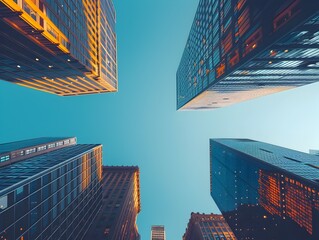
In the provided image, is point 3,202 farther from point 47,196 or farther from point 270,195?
point 270,195

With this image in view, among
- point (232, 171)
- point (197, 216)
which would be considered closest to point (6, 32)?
point (232, 171)

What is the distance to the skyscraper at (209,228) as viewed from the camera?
102 m

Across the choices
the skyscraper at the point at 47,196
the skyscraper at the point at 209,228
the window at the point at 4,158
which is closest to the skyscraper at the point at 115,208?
the skyscraper at the point at 47,196

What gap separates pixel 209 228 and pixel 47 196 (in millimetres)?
97903

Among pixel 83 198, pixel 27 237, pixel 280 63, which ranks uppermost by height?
pixel 280 63

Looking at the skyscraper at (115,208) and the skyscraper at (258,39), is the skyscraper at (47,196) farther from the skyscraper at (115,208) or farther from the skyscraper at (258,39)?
the skyscraper at (258,39)

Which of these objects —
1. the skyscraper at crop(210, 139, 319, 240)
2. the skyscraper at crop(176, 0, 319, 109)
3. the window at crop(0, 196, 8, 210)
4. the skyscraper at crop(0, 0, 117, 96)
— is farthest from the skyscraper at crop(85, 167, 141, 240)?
the skyscraper at crop(176, 0, 319, 109)

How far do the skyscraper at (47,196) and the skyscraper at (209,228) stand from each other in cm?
6504

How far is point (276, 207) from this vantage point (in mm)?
62438

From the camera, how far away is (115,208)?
258 ft

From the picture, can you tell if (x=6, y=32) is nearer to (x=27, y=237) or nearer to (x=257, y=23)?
(x=27, y=237)

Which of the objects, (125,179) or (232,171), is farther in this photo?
(125,179)

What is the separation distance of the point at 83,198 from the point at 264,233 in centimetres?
6068

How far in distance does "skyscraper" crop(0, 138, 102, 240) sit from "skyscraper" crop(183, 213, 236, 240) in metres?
65.0
